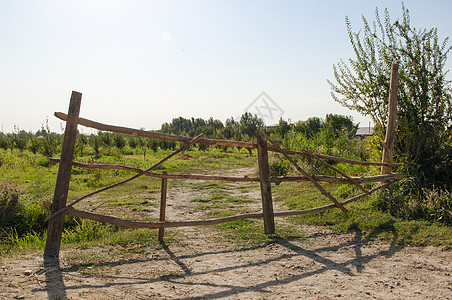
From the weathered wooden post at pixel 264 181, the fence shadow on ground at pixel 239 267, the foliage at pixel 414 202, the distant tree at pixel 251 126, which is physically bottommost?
the fence shadow on ground at pixel 239 267

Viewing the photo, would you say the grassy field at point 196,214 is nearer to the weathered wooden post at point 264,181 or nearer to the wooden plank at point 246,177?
the weathered wooden post at point 264,181

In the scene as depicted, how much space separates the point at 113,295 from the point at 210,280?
888mm

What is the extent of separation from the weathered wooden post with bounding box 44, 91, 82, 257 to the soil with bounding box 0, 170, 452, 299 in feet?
0.54

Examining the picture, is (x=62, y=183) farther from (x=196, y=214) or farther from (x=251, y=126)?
(x=251, y=126)

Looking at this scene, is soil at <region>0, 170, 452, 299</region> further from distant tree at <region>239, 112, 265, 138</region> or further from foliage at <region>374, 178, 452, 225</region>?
distant tree at <region>239, 112, 265, 138</region>

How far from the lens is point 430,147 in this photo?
6203 mm

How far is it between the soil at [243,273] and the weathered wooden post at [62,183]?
163mm

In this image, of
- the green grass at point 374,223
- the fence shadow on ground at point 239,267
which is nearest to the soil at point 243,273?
the fence shadow on ground at point 239,267

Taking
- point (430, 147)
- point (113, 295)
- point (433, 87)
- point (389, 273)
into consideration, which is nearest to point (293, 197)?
point (430, 147)

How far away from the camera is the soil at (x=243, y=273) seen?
275 centimetres

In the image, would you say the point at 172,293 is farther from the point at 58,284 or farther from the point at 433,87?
the point at 433,87

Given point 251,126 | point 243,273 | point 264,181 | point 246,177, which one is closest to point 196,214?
point 246,177

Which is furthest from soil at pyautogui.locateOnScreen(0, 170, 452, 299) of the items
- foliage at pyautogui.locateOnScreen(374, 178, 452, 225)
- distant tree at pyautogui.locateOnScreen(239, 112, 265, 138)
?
distant tree at pyautogui.locateOnScreen(239, 112, 265, 138)

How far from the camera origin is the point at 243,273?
10.7ft
